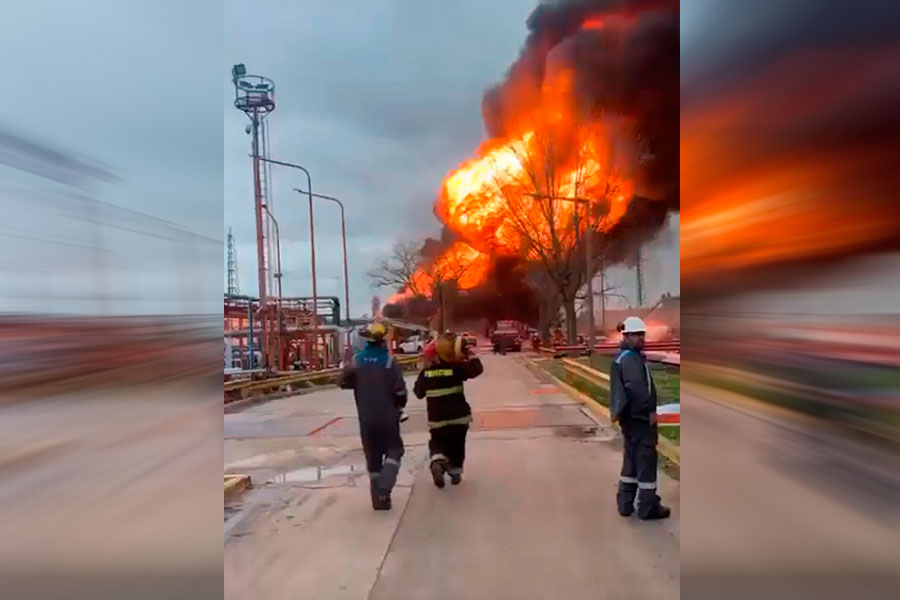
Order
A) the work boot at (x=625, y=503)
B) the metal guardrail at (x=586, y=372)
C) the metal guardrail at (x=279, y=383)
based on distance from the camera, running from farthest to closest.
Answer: the metal guardrail at (x=586, y=372) → the work boot at (x=625, y=503) → the metal guardrail at (x=279, y=383)

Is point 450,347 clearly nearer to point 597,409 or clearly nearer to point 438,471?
point 438,471

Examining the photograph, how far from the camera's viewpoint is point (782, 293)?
142cm

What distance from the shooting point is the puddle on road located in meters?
→ 3.01

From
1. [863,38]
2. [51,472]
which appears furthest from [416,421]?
[863,38]

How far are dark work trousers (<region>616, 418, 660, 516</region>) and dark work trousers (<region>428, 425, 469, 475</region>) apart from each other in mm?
924

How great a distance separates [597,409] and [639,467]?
77.3 inches

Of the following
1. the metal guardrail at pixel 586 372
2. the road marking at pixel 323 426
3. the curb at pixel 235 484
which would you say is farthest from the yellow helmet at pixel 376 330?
the road marking at pixel 323 426

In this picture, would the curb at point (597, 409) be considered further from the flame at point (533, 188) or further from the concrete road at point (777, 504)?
the flame at point (533, 188)

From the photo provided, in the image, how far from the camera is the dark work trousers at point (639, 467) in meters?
2.46

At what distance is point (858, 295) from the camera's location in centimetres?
140

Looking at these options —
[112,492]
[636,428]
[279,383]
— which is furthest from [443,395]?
[112,492]

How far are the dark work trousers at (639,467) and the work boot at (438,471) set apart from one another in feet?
2.94

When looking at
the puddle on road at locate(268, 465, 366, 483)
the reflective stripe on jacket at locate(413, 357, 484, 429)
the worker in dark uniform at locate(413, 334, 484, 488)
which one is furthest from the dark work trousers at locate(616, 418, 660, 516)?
the puddle on road at locate(268, 465, 366, 483)

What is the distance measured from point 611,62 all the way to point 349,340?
1.31m
